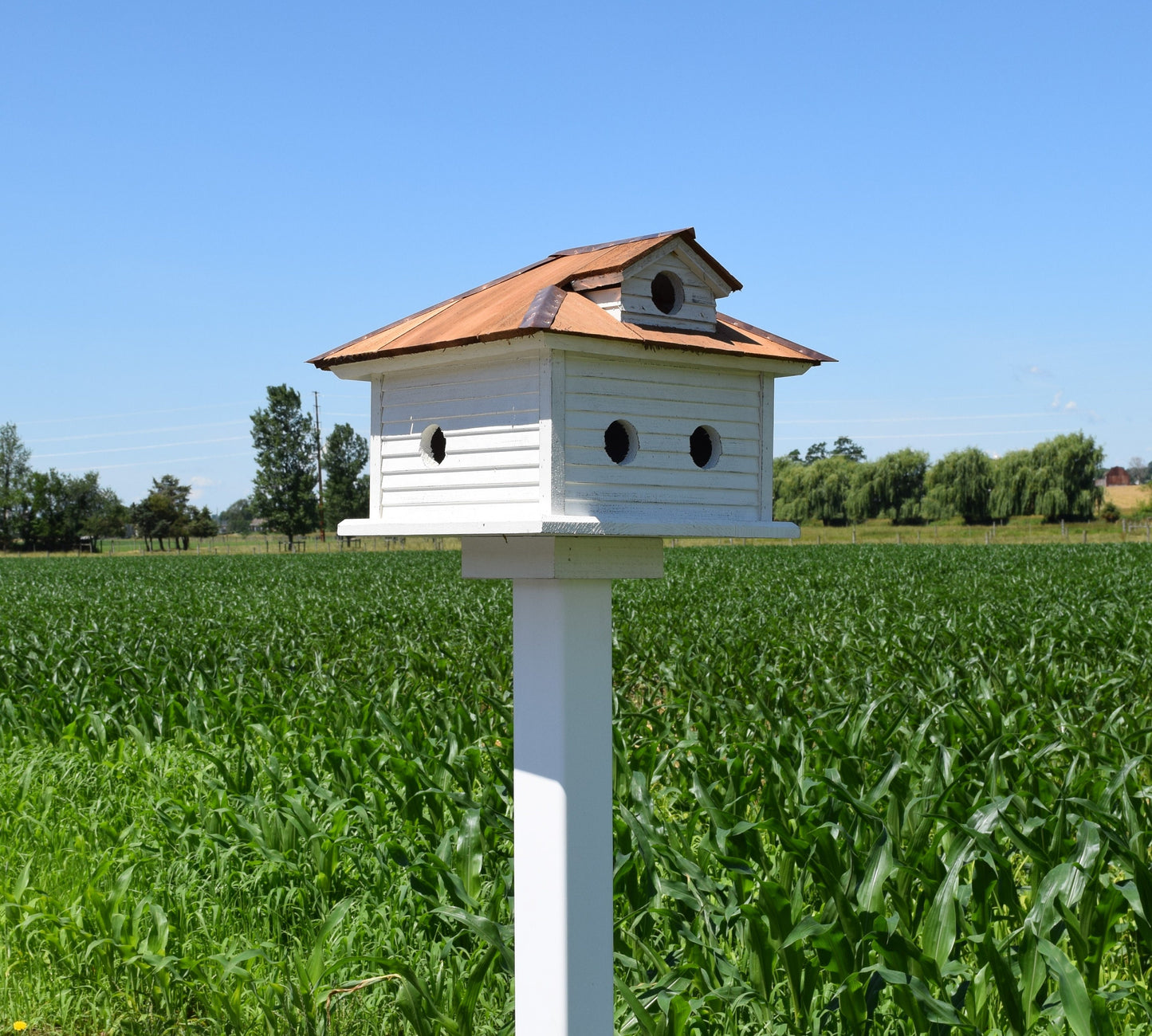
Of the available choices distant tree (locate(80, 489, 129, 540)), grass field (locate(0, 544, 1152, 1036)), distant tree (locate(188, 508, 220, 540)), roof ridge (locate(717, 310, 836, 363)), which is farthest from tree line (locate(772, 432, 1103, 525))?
roof ridge (locate(717, 310, 836, 363))

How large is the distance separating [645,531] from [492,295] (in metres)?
0.79

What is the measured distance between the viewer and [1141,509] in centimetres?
8350

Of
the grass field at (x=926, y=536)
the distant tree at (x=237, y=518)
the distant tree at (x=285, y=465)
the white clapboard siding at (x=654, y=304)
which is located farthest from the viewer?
the distant tree at (x=237, y=518)

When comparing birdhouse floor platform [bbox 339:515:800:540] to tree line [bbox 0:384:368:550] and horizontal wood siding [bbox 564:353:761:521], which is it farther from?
tree line [bbox 0:384:368:550]

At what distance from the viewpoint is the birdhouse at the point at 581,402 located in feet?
7.48

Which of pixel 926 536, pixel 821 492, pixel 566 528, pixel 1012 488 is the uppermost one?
pixel 1012 488

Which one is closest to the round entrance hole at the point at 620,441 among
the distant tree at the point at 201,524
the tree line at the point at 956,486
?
the tree line at the point at 956,486

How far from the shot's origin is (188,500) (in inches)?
3465

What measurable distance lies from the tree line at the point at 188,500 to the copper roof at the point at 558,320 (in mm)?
56237

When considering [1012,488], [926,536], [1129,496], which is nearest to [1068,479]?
[1012,488]

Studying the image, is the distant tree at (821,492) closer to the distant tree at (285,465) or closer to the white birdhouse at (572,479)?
the distant tree at (285,465)

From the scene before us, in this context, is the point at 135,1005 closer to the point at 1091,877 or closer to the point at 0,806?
the point at 0,806

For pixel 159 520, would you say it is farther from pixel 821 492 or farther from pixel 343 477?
pixel 821 492

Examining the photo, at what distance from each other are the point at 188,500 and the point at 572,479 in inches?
3629
